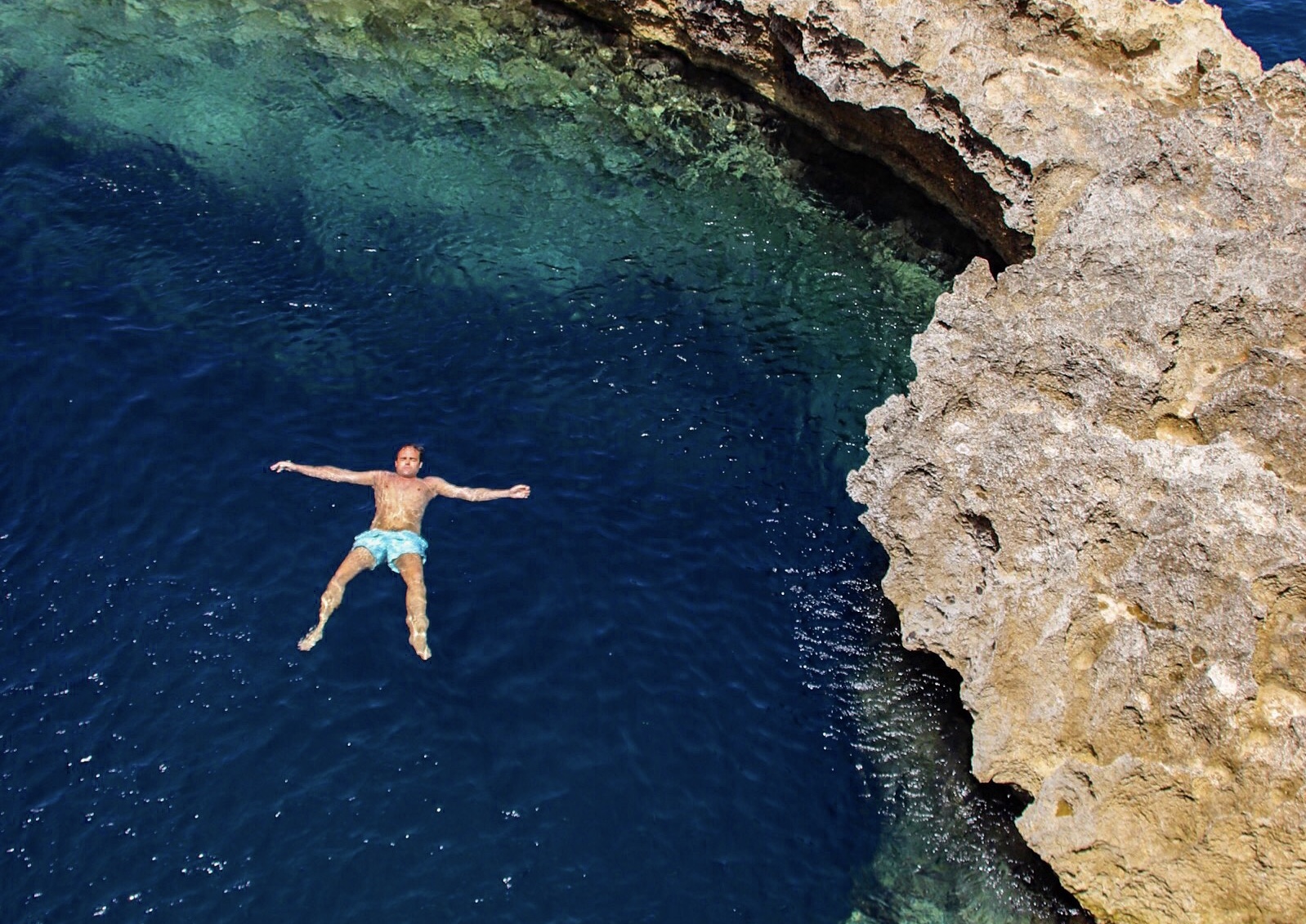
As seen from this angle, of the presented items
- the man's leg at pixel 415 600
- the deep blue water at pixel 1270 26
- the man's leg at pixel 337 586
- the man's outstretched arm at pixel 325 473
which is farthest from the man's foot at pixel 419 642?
the deep blue water at pixel 1270 26

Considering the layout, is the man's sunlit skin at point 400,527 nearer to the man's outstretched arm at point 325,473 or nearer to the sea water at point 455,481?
the man's outstretched arm at point 325,473

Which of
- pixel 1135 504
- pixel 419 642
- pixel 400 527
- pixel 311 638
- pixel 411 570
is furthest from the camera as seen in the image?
pixel 400 527

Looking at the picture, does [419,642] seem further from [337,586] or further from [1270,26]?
[1270,26]

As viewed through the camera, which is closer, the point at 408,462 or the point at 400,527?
the point at 400,527

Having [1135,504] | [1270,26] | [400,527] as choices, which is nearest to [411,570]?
[400,527]

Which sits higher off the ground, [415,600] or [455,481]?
[455,481]

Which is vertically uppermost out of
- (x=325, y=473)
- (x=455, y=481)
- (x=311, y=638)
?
(x=455, y=481)

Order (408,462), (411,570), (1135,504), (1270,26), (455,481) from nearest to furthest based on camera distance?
1. (1135,504)
2. (411,570)
3. (408,462)
4. (455,481)
5. (1270,26)
